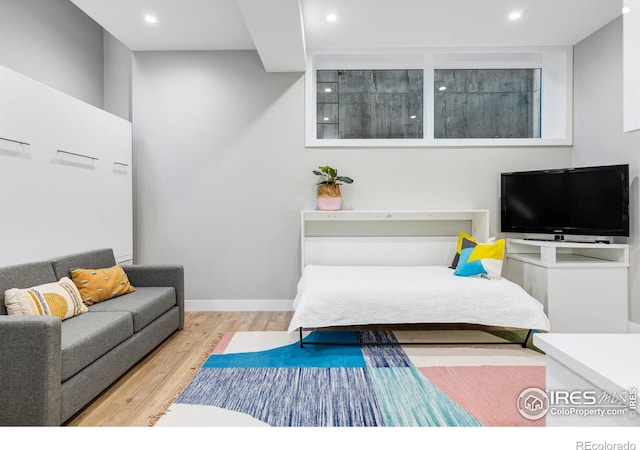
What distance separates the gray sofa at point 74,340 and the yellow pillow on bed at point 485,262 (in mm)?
2495

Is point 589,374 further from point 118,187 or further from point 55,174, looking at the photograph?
point 118,187

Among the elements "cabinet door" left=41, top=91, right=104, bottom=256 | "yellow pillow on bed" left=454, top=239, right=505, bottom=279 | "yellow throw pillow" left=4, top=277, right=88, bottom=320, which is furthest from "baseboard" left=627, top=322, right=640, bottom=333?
"cabinet door" left=41, top=91, right=104, bottom=256

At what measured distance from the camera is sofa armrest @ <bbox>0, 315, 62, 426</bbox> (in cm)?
176

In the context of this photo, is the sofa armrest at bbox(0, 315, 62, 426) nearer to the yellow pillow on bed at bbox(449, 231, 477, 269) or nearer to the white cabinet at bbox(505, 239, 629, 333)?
the yellow pillow on bed at bbox(449, 231, 477, 269)

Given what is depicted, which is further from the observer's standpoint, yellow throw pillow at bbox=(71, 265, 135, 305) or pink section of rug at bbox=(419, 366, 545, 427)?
yellow throw pillow at bbox=(71, 265, 135, 305)

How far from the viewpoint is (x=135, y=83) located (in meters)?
4.21

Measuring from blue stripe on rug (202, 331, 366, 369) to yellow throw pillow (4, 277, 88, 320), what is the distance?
36.4 inches

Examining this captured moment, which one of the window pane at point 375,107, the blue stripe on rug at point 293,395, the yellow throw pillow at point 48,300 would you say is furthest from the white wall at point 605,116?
the yellow throw pillow at point 48,300

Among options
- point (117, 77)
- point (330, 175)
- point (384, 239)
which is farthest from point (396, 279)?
point (117, 77)

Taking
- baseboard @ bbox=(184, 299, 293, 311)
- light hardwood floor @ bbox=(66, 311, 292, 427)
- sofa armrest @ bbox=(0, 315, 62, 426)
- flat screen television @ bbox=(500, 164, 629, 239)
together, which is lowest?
light hardwood floor @ bbox=(66, 311, 292, 427)

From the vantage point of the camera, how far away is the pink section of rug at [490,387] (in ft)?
6.55

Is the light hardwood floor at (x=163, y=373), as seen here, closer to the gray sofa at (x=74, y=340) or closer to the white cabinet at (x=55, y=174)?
the gray sofa at (x=74, y=340)

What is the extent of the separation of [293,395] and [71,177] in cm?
238
